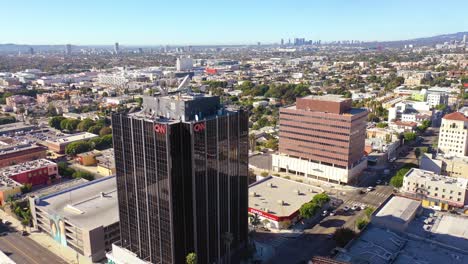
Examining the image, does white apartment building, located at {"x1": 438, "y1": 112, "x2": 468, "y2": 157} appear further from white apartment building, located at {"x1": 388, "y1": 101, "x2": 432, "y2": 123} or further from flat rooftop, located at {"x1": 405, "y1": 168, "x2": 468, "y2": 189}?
white apartment building, located at {"x1": 388, "y1": 101, "x2": 432, "y2": 123}

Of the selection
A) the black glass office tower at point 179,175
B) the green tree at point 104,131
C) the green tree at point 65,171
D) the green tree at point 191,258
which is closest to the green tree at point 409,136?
the black glass office tower at point 179,175

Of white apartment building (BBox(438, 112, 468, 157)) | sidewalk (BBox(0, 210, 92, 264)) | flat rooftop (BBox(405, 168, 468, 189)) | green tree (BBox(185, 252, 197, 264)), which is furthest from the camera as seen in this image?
white apartment building (BBox(438, 112, 468, 157))

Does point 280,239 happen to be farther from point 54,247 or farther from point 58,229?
Answer: point 54,247

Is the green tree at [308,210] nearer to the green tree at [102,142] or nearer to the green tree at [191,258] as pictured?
the green tree at [191,258]

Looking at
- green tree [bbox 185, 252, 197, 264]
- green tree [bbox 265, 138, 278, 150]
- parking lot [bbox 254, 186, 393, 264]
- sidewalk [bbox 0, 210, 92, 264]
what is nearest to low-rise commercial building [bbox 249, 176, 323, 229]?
parking lot [bbox 254, 186, 393, 264]

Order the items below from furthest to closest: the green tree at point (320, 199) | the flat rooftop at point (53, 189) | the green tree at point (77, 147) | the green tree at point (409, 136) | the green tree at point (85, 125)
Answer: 1. the green tree at point (85, 125)
2. the green tree at point (409, 136)
3. the green tree at point (77, 147)
4. the flat rooftop at point (53, 189)
5. the green tree at point (320, 199)

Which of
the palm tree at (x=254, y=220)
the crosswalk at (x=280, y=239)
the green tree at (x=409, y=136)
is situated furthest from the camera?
the green tree at (x=409, y=136)

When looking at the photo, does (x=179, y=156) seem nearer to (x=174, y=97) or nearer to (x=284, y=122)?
(x=174, y=97)
